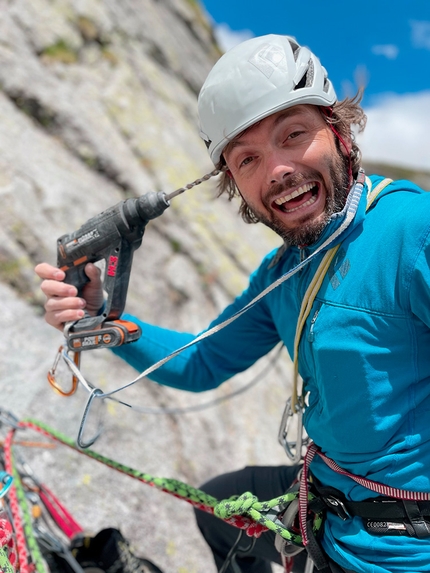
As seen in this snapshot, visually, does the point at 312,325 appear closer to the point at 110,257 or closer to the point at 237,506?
the point at 237,506

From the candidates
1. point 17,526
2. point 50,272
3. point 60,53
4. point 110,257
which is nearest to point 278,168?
point 110,257

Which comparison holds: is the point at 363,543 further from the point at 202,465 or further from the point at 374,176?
the point at 202,465

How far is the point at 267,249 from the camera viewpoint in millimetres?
10148

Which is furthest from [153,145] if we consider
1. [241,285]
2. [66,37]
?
[241,285]

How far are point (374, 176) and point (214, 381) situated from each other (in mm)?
1637

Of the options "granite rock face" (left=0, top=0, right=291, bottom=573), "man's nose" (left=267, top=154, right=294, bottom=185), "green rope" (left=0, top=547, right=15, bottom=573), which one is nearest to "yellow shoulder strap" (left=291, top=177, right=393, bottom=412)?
"man's nose" (left=267, top=154, right=294, bottom=185)

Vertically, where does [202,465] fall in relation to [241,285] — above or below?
below

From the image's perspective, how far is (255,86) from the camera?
2258 mm

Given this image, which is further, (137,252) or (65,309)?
(137,252)

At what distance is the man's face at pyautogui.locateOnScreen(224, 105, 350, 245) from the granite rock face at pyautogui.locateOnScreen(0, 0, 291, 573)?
158cm

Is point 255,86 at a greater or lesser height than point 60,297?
greater

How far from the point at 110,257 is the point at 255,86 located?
129cm

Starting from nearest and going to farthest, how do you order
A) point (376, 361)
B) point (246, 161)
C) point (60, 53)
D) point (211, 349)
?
1. point (376, 361)
2. point (246, 161)
3. point (211, 349)
4. point (60, 53)

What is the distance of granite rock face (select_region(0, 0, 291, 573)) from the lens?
13.8 feet
